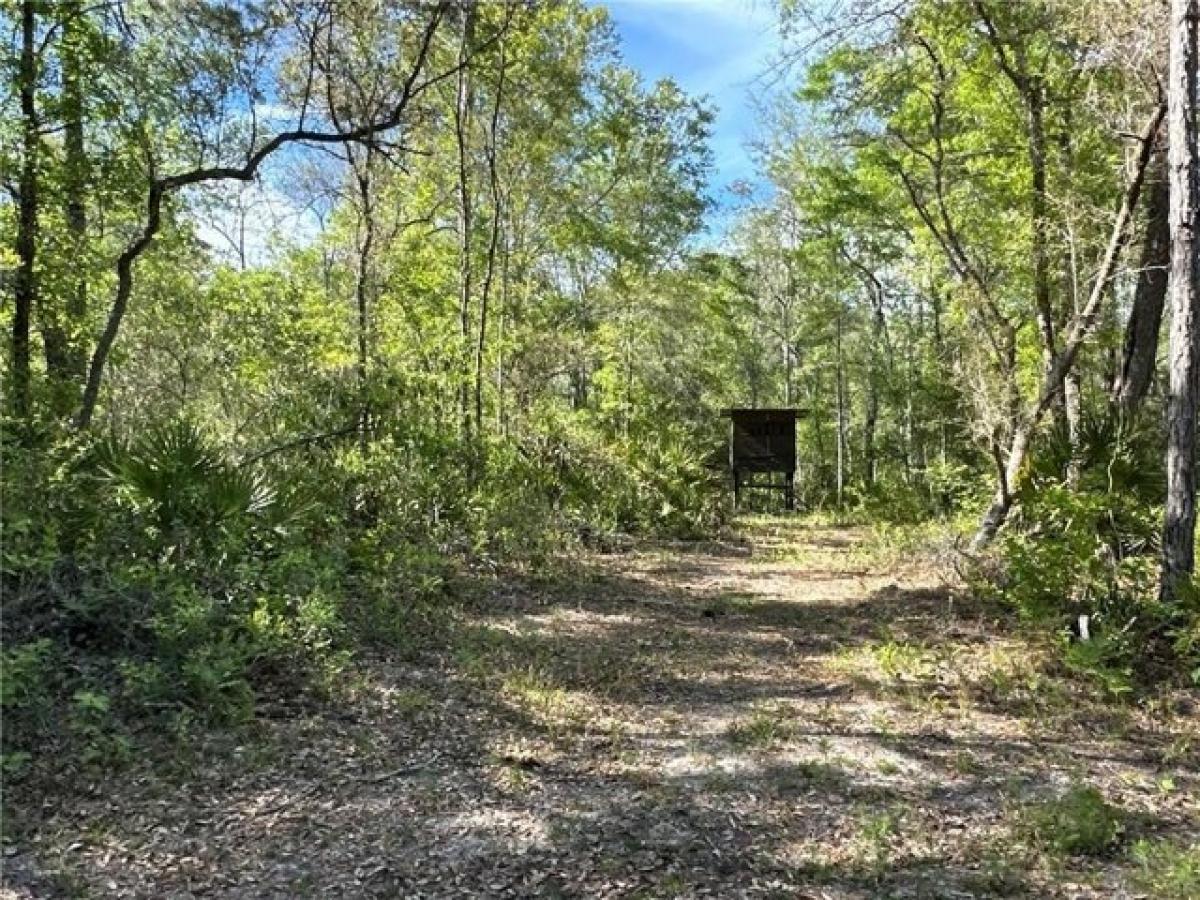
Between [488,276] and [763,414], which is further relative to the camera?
[763,414]

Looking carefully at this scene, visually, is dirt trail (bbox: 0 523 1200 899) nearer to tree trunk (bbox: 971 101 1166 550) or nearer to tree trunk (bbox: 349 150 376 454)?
tree trunk (bbox: 971 101 1166 550)

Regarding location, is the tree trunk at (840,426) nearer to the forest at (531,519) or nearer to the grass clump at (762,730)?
the forest at (531,519)

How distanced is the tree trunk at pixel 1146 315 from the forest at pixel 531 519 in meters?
0.05

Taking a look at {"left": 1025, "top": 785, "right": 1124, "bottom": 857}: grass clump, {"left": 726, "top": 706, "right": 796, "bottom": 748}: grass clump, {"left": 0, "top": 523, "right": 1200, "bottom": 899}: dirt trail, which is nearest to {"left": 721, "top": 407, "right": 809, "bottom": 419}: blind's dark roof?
{"left": 0, "top": 523, "right": 1200, "bottom": 899}: dirt trail

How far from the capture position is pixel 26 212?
7355 mm

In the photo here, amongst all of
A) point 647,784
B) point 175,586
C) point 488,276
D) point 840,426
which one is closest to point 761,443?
point 840,426

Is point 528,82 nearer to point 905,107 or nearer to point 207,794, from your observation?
point 905,107

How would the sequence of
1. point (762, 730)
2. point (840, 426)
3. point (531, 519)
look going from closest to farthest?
point (762, 730), point (531, 519), point (840, 426)

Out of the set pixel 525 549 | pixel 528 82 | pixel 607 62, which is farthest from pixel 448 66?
pixel 525 549

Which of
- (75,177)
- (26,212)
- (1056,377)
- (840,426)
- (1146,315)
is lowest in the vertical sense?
(1056,377)

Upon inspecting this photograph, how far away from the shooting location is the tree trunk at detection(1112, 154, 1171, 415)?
8.02 meters

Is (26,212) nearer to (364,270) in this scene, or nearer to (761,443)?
(364,270)

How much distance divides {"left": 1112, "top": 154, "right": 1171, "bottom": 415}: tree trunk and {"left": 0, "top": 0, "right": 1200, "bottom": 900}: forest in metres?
0.05

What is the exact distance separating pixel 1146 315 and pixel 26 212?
34.6 feet
